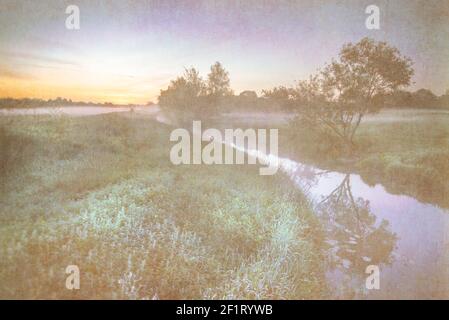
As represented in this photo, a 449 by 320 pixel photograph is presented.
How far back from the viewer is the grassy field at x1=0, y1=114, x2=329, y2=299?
4.78 m

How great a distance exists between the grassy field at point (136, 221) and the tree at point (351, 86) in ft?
5.94

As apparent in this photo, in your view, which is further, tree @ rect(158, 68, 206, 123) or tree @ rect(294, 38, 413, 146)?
tree @ rect(158, 68, 206, 123)

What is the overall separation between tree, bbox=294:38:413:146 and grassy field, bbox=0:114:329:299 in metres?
1.81

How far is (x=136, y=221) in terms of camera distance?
213 inches

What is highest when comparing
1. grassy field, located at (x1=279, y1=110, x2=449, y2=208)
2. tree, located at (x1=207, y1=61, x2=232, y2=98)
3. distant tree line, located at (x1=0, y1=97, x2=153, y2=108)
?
tree, located at (x1=207, y1=61, x2=232, y2=98)

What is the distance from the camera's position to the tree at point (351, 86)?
268 inches

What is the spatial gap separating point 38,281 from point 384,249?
242 inches

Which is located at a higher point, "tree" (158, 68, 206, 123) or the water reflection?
"tree" (158, 68, 206, 123)

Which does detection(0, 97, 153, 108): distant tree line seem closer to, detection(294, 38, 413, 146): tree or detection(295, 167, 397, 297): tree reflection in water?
detection(294, 38, 413, 146): tree

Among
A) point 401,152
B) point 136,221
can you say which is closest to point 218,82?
point 136,221

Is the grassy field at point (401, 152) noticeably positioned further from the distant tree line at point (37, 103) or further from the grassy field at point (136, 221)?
the distant tree line at point (37, 103)

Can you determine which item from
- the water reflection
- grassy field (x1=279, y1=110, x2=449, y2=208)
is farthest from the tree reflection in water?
grassy field (x1=279, y1=110, x2=449, y2=208)
